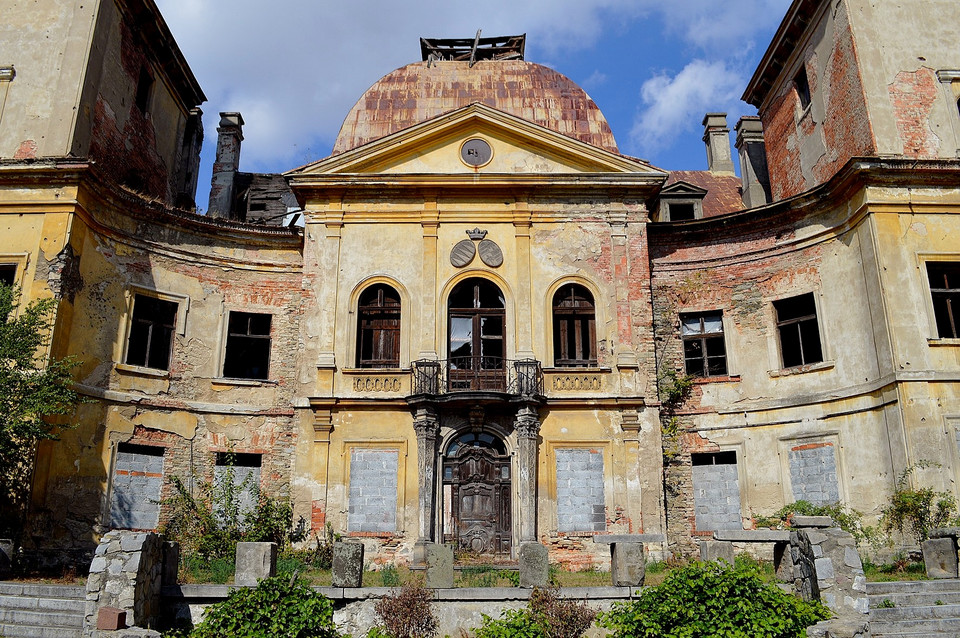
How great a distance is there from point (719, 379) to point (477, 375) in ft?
19.6

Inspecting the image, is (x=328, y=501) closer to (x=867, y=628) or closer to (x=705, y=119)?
(x=867, y=628)

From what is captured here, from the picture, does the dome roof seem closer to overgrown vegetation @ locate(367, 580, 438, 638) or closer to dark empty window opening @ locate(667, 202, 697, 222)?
dark empty window opening @ locate(667, 202, 697, 222)

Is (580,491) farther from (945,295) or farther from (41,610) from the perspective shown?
(41,610)

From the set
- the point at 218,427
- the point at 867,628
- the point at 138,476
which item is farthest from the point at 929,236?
the point at 138,476

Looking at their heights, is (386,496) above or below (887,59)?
below

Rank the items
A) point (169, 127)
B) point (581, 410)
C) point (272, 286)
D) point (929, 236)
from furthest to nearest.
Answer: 1. point (169, 127)
2. point (272, 286)
3. point (581, 410)
4. point (929, 236)

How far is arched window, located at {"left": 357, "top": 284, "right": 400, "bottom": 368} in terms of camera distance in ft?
60.4

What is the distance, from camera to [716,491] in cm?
1841

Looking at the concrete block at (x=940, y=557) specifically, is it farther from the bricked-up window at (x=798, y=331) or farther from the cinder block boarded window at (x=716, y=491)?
the bricked-up window at (x=798, y=331)

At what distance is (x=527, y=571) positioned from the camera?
11.7 m

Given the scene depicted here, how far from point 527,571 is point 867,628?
4548mm

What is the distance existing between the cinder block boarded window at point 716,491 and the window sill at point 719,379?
5.55 feet

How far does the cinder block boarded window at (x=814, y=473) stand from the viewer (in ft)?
54.9

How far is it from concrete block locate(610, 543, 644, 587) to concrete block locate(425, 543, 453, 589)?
8.24 feet
